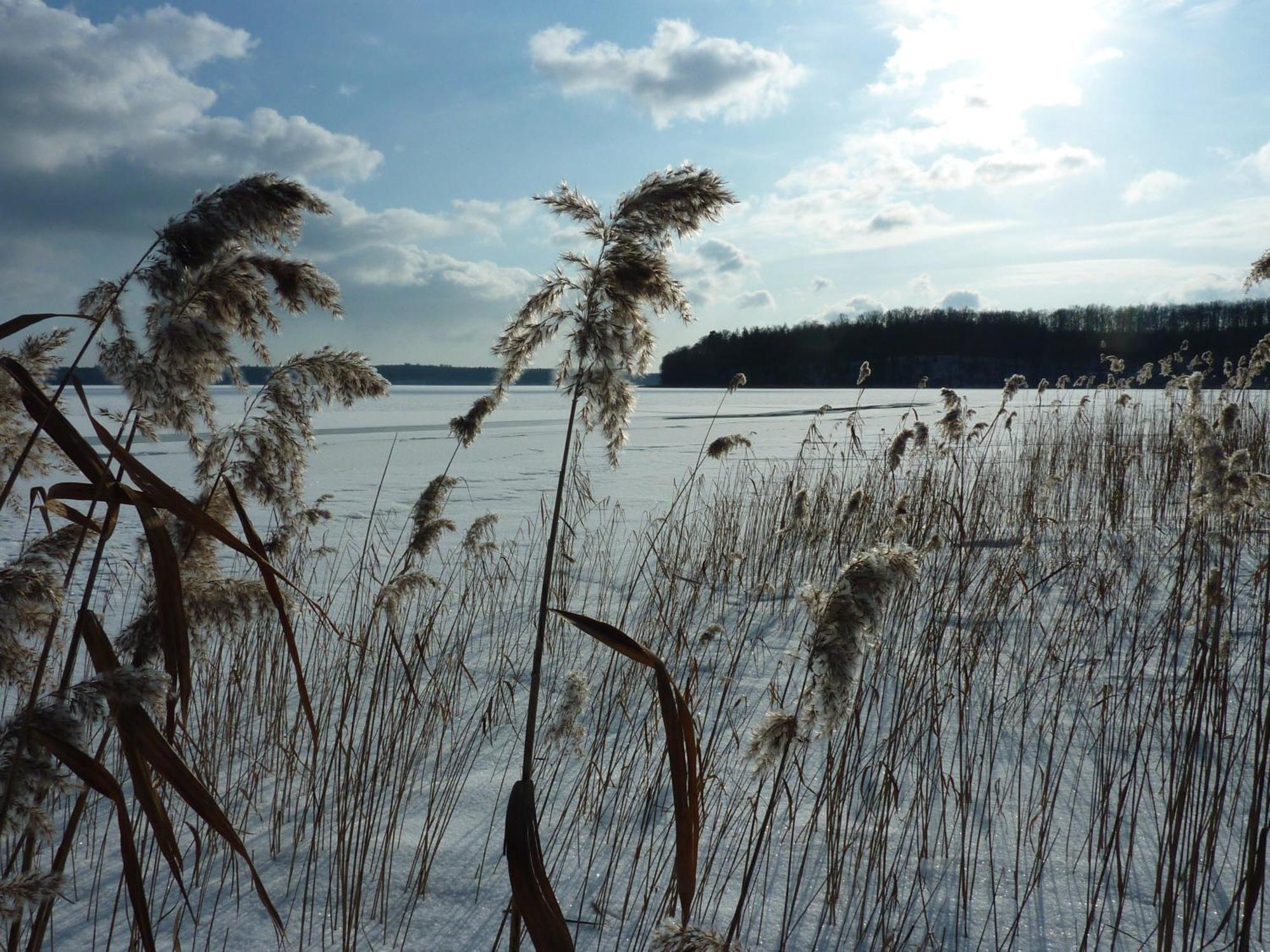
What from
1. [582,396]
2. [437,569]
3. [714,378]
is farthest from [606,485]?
[714,378]

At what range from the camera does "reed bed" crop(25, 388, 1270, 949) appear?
2.01 m

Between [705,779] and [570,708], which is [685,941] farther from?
[570,708]

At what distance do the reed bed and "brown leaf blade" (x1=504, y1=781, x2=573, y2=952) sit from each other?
0.24m

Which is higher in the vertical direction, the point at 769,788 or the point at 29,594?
the point at 29,594

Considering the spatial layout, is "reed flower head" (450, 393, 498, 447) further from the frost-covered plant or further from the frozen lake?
the frost-covered plant

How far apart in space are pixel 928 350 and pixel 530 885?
80.8 meters

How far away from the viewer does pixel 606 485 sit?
10555 mm

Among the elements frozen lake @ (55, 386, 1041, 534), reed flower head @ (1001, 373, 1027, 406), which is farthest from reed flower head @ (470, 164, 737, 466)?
reed flower head @ (1001, 373, 1027, 406)

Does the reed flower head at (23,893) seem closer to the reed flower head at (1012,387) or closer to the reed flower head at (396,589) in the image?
the reed flower head at (396,589)

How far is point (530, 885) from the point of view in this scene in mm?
1016

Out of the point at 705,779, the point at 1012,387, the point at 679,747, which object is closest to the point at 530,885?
the point at 679,747

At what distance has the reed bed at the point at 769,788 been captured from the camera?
6.58 ft

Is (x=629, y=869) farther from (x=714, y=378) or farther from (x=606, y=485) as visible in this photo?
(x=714, y=378)

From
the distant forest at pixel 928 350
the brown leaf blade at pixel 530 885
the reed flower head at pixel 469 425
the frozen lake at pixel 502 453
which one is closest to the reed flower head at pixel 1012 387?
the frozen lake at pixel 502 453
